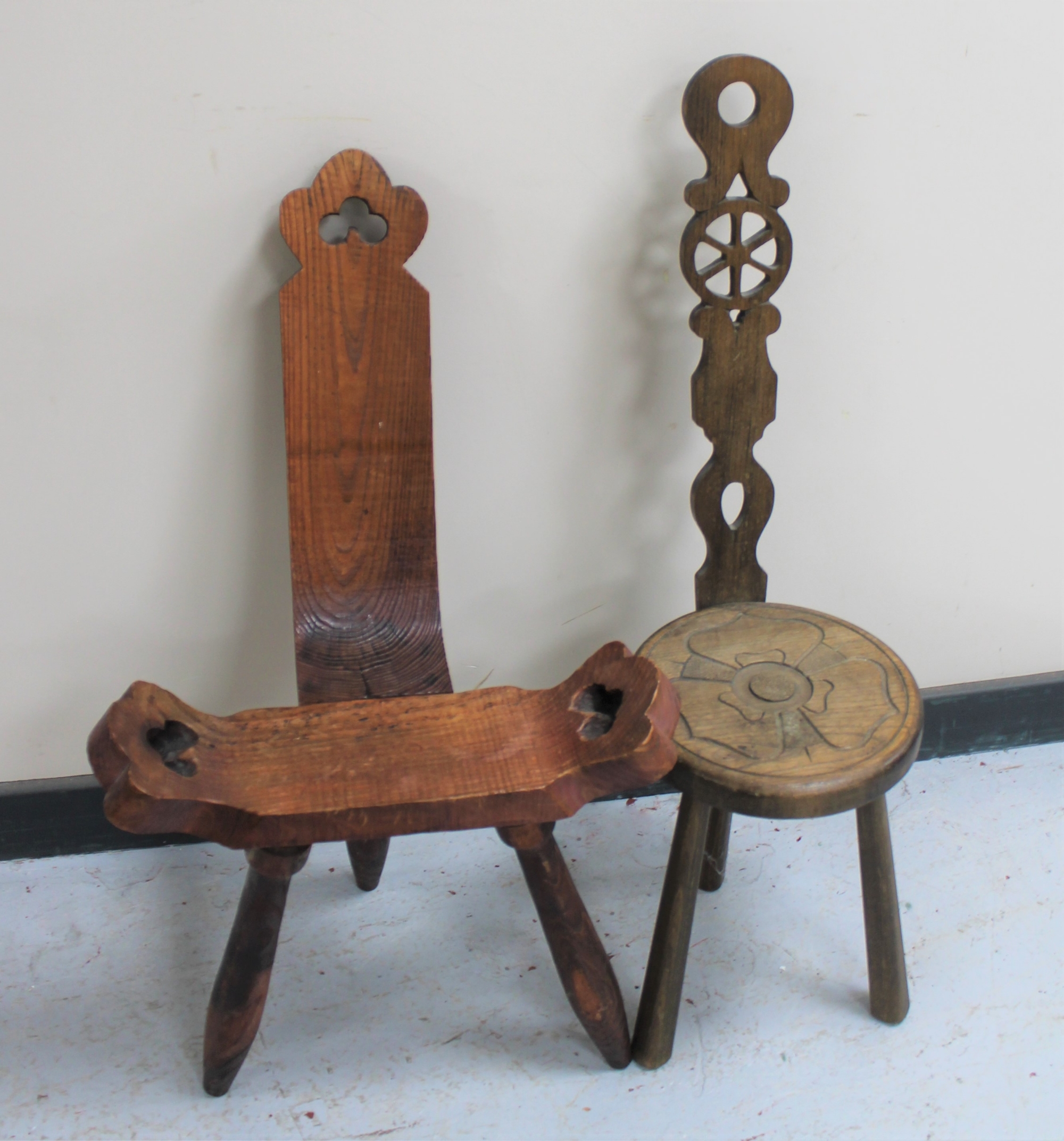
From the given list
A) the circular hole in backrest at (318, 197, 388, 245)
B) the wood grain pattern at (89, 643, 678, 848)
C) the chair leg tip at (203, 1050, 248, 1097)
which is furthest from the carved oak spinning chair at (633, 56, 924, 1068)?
the chair leg tip at (203, 1050, 248, 1097)

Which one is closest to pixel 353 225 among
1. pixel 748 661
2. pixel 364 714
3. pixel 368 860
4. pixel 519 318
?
pixel 519 318

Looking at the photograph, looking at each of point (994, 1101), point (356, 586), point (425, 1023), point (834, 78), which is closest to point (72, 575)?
point (356, 586)

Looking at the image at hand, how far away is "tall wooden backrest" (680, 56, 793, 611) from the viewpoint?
4.29 ft

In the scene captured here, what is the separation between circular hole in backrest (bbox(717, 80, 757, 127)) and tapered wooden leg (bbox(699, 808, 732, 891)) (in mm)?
957

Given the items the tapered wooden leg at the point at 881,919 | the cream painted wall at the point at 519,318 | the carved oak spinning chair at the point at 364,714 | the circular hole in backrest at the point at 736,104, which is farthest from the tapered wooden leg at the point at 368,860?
the circular hole in backrest at the point at 736,104

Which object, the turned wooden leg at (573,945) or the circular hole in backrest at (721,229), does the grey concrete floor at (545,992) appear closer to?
the turned wooden leg at (573,945)

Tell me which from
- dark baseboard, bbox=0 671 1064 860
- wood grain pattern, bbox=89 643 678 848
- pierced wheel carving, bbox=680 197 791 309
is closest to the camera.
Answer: wood grain pattern, bbox=89 643 678 848

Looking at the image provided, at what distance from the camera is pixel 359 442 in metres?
1.43

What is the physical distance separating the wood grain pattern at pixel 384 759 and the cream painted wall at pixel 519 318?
0.37 m

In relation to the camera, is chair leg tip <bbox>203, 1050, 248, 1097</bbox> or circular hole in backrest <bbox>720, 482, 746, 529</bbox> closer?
chair leg tip <bbox>203, 1050, 248, 1097</bbox>

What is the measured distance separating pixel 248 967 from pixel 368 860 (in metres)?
0.33

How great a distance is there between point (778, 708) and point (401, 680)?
493 mm

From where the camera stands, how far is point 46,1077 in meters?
1.38

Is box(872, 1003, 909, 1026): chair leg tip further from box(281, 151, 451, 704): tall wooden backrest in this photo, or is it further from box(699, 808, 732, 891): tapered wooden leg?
box(281, 151, 451, 704): tall wooden backrest
